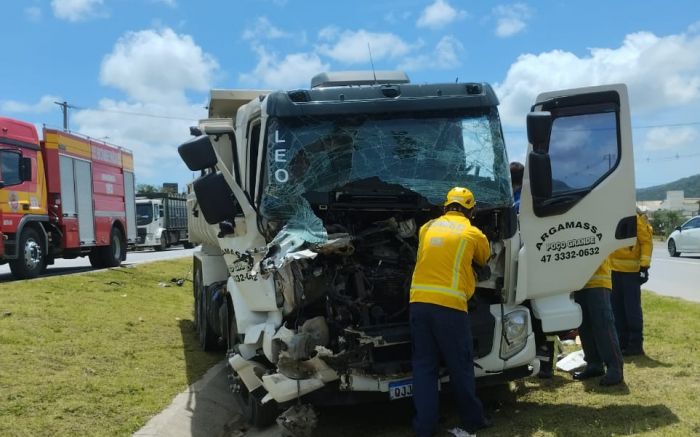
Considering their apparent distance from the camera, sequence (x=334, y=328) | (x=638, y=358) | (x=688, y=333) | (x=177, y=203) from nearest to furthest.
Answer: (x=334, y=328) → (x=638, y=358) → (x=688, y=333) → (x=177, y=203)

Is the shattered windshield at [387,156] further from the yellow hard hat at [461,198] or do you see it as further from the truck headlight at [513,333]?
the truck headlight at [513,333]

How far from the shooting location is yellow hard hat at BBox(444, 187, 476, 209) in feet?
15.1

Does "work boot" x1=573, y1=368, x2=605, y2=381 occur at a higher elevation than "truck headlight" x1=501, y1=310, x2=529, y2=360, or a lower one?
lower

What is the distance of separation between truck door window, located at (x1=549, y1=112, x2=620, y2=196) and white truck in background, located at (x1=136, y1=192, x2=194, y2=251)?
26900 mm

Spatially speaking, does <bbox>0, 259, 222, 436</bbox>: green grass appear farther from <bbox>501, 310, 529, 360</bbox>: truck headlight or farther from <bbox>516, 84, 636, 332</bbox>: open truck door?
<bbox>516, 84, 636, 332</bbox>: open truck door

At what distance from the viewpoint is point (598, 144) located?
5051 millimetres

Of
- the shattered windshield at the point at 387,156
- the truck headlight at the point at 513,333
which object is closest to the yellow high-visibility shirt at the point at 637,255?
the truck headlight at the point at 513,333

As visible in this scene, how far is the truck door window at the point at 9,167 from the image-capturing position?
11.7 metres

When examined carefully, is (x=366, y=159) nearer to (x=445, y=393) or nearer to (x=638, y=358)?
(x=445, y=393)

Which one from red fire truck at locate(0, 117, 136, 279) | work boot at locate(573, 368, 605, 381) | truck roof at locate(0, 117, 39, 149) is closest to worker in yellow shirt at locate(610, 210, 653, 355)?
work boot at locate(573, 368, 605, 381)

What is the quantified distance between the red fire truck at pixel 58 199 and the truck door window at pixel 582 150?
9990 millimetres

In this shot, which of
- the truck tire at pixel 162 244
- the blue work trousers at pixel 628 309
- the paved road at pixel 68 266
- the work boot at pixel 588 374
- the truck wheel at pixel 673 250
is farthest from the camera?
the truck tire at pixel 162 244

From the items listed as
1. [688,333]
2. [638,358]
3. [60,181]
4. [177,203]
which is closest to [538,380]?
[638,358]

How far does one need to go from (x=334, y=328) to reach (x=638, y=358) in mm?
3677
